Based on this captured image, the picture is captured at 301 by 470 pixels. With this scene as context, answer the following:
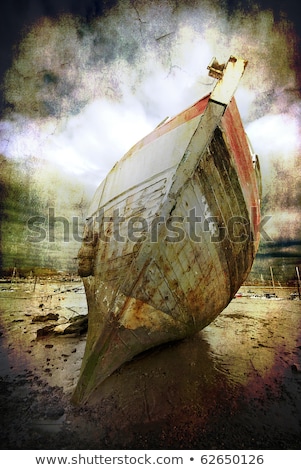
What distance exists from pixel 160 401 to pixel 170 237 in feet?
5.73

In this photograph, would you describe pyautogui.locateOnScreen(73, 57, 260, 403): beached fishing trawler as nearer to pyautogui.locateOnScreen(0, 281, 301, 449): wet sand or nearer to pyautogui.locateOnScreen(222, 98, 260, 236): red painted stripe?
pyautogui.locateOnScreen(222, 98, 260, 236): red painted stripe

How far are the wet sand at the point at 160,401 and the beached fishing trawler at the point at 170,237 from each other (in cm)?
35

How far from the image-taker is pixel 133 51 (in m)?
5.11

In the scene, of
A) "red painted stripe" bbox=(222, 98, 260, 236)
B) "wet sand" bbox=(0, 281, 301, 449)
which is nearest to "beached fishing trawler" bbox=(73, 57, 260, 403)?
"red painted stripe" bbox=(222, 98, 260, 236)

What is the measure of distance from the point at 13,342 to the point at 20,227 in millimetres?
7805

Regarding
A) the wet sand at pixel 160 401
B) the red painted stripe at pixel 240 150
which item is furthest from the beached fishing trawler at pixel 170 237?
the wet sand at pixel 160 401

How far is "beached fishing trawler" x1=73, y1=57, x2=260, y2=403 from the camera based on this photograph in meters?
2.58

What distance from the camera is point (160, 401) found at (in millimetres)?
2506

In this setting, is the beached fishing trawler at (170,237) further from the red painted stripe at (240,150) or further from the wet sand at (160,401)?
the wet sand at (160,401)

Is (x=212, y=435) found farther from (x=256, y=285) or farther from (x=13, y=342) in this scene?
(x=256, y=285)

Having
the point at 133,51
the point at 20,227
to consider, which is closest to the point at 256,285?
the point at 20,227

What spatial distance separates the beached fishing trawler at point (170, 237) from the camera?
258cm

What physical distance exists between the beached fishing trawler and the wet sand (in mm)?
352

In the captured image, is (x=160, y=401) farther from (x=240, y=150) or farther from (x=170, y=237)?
(x=240, y=150)
